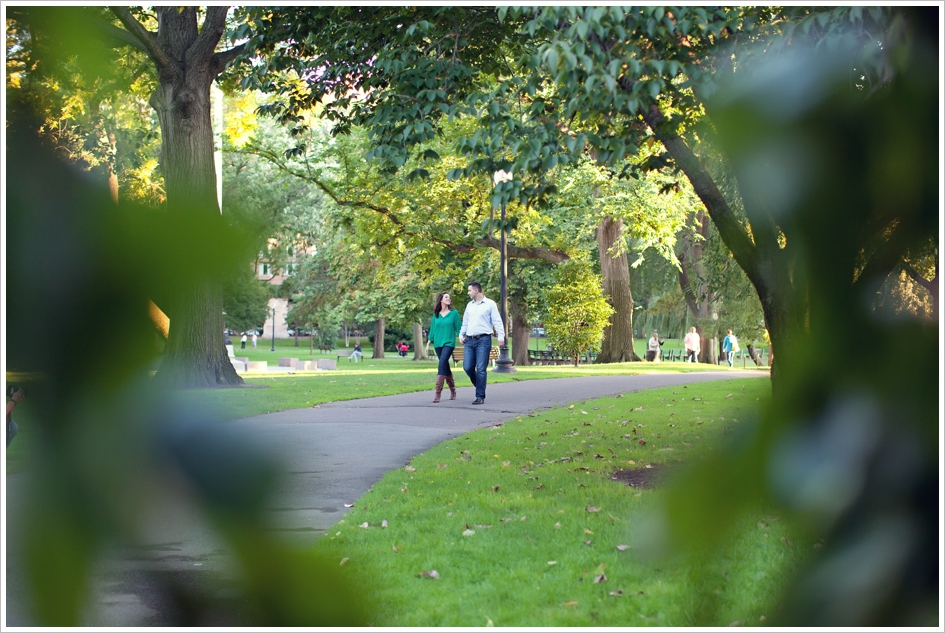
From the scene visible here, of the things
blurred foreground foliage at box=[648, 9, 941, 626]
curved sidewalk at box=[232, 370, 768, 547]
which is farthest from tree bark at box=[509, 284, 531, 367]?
blurred foreground foliage at box=[648, 9, 941, 626]

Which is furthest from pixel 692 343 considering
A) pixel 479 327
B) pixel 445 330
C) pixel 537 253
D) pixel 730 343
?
pixel 479 327

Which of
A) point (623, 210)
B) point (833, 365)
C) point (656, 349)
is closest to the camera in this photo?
point (833, 365)

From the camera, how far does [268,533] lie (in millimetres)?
349

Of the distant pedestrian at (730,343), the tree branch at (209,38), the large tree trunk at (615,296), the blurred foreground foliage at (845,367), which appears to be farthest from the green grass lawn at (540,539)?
the large tree trunk at (615,296)

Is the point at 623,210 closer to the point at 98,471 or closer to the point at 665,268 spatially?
the point at 665,268

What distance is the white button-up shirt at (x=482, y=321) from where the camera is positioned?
1087 cm

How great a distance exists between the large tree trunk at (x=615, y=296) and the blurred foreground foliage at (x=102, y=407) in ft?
80.7

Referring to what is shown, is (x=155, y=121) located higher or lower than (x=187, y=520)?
higher

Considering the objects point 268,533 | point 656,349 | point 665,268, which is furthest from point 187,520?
point 656,349

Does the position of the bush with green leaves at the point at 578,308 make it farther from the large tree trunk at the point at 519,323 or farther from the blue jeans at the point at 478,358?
the blue jeans at the point at 478,358

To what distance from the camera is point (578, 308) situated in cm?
2361

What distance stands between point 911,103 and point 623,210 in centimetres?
1959

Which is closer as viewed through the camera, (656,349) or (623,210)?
(623,210)

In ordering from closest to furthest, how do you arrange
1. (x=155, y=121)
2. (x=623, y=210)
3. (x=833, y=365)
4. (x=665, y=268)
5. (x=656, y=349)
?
1. (x=833, y=365)
2. (x=155, y=121)
3. (x=623, y=210)
4. (x=665, y=268)
5. (x=656, y=349)
